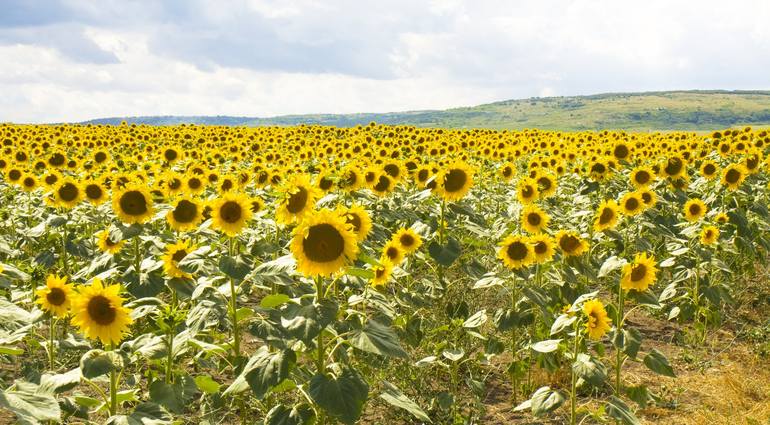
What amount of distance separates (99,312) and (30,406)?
194cm

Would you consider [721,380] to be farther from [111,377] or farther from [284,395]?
[111,377]

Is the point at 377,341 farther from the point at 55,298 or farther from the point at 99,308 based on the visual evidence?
the point at 55,298

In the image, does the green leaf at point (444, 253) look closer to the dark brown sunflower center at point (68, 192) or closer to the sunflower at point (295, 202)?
the sunflower at point (295, 202)

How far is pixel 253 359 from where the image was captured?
128 inches

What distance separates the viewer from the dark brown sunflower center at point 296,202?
167 inches

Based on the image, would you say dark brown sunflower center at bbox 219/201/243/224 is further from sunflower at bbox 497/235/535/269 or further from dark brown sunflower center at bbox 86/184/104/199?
dark brown sunflower center at bbox 86/184/104/199

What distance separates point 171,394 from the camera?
144 inches

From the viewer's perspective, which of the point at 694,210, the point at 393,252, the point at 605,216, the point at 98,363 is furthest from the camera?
the point at 694,210

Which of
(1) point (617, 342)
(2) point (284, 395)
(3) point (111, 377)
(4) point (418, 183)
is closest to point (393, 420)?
(2) point (284, 395)

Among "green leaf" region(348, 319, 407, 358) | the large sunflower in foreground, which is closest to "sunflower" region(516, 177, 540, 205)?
the large sunflower in foreground

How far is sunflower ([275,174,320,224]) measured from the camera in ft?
13.8

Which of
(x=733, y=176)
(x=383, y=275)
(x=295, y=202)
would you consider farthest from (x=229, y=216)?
(x=733, y=176)

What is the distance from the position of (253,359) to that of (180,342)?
725 millimetres

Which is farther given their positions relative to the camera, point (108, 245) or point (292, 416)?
point (108, 245)
